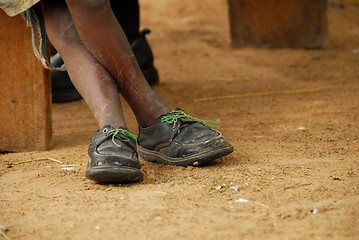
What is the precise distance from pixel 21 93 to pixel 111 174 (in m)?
0.86

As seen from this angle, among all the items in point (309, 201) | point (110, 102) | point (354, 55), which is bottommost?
point (354, 55)

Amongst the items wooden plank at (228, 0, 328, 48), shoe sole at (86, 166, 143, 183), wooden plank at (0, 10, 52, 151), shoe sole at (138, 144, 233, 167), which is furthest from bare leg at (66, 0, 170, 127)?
wooden plank at (228, 0, 328, 48)

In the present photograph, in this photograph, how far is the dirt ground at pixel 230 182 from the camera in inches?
48.4

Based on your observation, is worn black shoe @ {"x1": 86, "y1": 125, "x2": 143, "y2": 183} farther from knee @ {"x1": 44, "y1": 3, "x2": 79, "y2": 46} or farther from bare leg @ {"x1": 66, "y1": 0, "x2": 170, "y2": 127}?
knee @ {"x1": 44, "y1": 3, "x2": 79, "y2": 46}

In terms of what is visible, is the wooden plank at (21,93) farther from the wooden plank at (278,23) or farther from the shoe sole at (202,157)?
the wooden plank at (278,23)

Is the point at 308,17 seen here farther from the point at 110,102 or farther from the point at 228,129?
the point at 110,102

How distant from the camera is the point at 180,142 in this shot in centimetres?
174

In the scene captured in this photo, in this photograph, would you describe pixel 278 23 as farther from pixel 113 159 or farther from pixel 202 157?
pixel 113 159

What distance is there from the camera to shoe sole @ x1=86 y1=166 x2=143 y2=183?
59.4 inches

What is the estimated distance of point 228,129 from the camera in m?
2.35

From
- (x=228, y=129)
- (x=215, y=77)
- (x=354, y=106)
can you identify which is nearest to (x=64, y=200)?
(x=228, y=129)

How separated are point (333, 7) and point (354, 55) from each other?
2.38 meters

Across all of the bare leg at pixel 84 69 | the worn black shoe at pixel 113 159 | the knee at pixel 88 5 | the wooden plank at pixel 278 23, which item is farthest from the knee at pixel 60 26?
the wooden plank at pixel 278 23

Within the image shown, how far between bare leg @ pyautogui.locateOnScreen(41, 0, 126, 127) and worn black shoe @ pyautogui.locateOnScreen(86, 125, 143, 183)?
7cm
